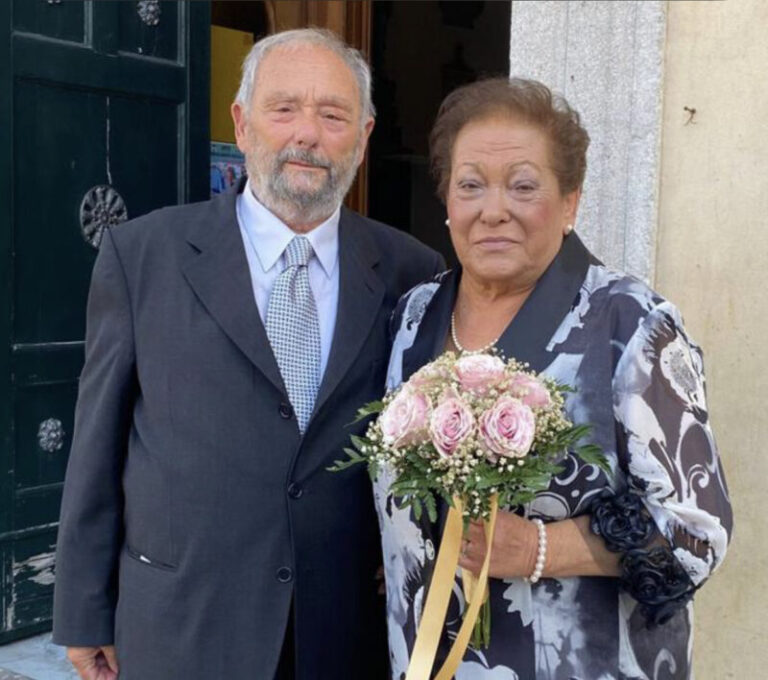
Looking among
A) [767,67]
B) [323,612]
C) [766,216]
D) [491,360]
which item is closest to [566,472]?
[491,360]

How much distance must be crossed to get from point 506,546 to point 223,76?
149 inches

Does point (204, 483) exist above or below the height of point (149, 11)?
below

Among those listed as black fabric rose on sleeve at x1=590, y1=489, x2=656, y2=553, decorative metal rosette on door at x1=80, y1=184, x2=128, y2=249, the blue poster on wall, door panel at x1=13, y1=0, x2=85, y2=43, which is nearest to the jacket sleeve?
black fabric rose on sleeve at x1=590, y1=489, x2=656, y2=553

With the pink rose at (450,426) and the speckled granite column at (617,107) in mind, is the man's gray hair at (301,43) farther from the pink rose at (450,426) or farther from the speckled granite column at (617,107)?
the pink rose at (450,426)

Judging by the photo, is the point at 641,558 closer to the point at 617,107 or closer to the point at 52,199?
the point at 617,107

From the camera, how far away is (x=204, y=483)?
8.14ft

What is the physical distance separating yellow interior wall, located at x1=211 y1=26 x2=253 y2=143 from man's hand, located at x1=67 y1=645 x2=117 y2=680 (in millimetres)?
3066

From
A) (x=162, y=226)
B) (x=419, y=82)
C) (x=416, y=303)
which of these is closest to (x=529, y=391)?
(x=416, y=303)

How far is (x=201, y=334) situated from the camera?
8.31 feet

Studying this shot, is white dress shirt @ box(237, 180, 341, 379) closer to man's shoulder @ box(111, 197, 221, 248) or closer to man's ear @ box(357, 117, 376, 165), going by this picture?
man's shoulder @ box(111, 197, 221, 248)

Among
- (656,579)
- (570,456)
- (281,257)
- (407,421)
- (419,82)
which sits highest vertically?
(419,82)

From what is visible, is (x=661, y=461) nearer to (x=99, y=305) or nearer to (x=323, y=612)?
(x=323, y=612)

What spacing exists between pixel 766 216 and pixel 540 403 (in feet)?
5.14

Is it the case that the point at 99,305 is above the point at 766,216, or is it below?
below
